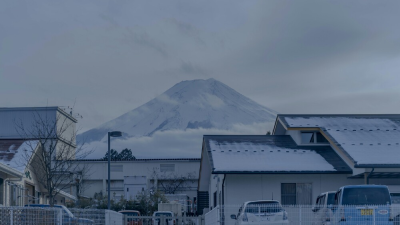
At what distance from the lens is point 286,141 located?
106 feet

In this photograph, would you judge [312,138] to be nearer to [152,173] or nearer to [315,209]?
[315,209]

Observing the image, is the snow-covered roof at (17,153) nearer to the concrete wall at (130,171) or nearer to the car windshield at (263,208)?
the car windshield at (263,208)

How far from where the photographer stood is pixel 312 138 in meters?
31.8

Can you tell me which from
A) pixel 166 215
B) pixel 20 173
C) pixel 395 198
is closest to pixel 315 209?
pixel 395 198

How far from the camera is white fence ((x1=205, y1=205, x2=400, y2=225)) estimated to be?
58.2 ft

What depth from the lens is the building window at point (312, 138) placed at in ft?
104

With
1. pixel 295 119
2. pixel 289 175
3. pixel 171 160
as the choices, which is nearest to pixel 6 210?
pixel 289 175

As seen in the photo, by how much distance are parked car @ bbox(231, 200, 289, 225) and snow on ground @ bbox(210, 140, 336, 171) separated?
21.9 ft

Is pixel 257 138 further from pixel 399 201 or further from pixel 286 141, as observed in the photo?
pixel 399 201

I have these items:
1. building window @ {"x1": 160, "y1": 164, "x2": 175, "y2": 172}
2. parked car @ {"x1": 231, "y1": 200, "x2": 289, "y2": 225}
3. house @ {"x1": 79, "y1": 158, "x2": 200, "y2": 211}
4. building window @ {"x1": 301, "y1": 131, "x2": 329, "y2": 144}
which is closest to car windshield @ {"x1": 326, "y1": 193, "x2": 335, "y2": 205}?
parked car @ {"x1": 231, "y1": 200, "x2": 289, "y2": 225}

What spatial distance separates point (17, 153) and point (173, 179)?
96.6ft

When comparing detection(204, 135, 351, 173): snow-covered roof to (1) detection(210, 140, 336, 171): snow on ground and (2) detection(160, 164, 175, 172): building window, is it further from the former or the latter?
(2) detection(160, 164, 175, 172): building window

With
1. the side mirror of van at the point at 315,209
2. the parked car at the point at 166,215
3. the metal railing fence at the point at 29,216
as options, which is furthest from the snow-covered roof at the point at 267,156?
the metal railing fence at the point at 29,216

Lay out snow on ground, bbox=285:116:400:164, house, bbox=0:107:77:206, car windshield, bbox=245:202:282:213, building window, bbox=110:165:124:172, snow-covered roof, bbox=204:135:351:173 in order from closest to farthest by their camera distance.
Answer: car windshield, bbox=245:202:282:213, snow-covered roof, bbox=204:135:351:173, snow on ground, bbox=285:116:400:164, house, bbox=0:107:77:206, building window, bbox=110:165:124:172
